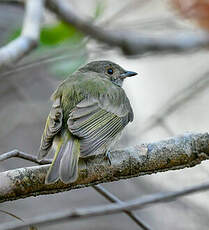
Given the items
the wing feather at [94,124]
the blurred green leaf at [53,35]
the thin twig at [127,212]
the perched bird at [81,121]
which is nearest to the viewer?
the thin twig at [127,212]

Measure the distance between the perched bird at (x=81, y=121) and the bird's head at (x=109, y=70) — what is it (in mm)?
123

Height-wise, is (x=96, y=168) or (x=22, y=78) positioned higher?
(x=22, y=78)

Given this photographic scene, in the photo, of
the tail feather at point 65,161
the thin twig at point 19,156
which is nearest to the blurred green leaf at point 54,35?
the tail feather at point 65,161

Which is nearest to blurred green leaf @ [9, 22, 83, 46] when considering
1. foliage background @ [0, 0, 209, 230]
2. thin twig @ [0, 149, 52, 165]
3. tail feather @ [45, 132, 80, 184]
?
foliage background @ [0, 0, 209, 230]

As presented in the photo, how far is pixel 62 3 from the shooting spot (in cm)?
566

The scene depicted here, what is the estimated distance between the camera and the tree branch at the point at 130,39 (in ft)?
18.5

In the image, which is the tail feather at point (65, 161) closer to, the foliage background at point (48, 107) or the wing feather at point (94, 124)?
the wing feather at point (94, 124)

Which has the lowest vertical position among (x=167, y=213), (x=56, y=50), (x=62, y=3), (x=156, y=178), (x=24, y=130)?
(x=167, y=213)

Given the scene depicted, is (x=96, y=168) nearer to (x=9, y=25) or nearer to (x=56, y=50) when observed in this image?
(x=56, y=50)

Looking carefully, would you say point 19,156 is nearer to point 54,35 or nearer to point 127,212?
point 127,212

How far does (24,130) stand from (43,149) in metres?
3.54

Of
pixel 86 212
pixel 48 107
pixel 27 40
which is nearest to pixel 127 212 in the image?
pixel 86 212

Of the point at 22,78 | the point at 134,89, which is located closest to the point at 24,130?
the point at 22,78

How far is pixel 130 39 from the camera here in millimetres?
6133
